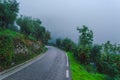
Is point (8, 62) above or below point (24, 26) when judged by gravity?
below

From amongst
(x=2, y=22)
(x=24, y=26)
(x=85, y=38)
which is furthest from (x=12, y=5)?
(x=85, y=38)

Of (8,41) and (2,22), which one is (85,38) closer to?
(2,22)

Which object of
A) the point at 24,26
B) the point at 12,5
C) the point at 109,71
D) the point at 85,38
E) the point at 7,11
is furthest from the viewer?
the point at 85,38

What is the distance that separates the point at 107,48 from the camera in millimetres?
53875

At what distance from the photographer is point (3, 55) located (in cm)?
1642

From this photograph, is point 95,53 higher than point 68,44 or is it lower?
lower

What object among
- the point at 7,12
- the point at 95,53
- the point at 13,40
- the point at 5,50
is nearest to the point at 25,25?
the point at 7,12

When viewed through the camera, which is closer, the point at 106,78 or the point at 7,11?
the point at 106,78

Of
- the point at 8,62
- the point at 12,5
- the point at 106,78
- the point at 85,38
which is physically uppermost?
the point at 12,5

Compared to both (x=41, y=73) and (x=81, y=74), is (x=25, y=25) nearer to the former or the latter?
(x=81, y=74)

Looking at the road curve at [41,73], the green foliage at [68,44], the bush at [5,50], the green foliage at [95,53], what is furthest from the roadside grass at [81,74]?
the green foliage at [68,44]

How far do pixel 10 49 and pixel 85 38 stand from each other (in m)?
35.4

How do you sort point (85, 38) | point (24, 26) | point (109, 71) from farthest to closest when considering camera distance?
1. point (85, 38)
2. point (24, 26)
3. point (109, 71)

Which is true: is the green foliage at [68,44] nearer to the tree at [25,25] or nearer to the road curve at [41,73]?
the tree at [25,25]
